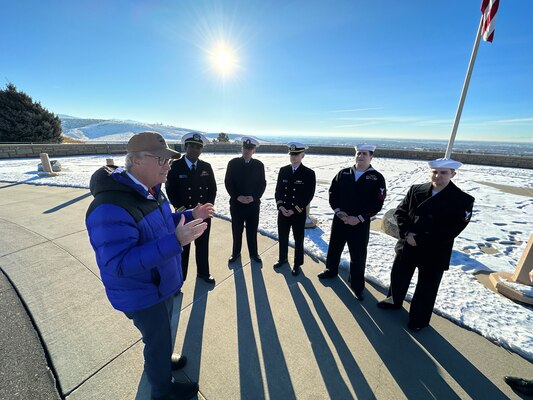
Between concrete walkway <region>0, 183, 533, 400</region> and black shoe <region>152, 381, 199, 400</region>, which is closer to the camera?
black shoe <region>152, 381, 199, 400</region>

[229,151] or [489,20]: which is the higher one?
Answer: [489,20]

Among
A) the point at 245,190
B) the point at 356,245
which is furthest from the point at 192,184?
the point at 356,245

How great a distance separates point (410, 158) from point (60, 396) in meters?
24.1

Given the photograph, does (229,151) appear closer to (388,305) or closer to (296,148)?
(296,148)

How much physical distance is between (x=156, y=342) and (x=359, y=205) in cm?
269

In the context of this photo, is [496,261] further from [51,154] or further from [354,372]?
[51,154]

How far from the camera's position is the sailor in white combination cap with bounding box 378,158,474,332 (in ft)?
7.48

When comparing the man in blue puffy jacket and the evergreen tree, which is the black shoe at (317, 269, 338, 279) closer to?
the man in blue puffy jacket

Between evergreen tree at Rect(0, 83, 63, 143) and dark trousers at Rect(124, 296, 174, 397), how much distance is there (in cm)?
2862

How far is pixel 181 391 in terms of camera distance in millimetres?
1807

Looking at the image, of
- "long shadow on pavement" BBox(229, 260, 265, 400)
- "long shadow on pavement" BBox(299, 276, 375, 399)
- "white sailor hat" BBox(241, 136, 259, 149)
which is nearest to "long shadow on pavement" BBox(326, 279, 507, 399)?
"long shadow on pavement" BBox(299, 276, 375, 399)

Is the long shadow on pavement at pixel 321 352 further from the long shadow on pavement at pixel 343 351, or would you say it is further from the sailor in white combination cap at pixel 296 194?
the sailor in white combination cap at pixel 296 194

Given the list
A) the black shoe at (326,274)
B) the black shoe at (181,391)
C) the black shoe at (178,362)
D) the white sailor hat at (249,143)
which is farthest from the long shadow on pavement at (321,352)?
the white sailor hat at (249,143)

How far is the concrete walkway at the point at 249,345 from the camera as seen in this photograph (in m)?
1.91
